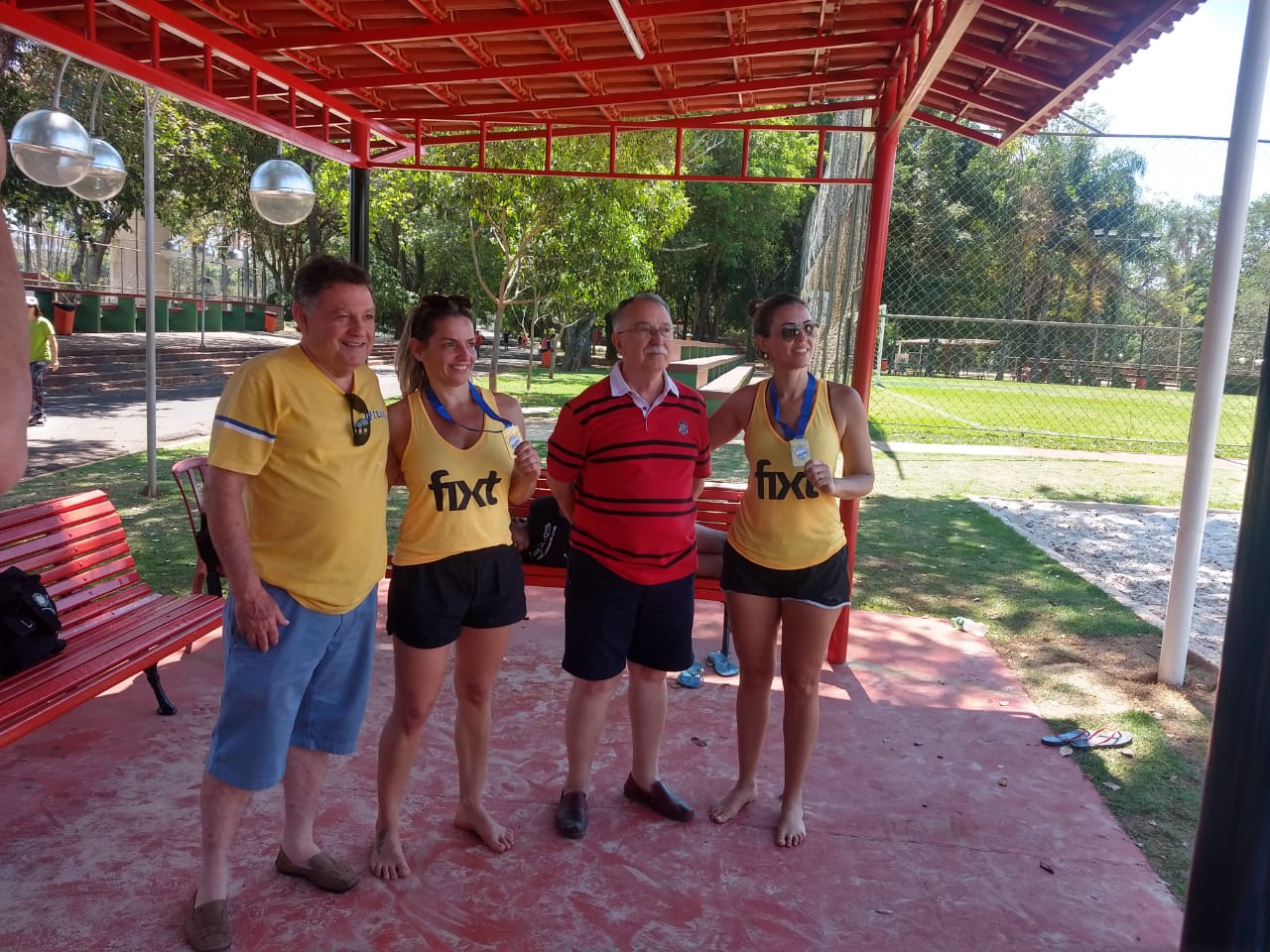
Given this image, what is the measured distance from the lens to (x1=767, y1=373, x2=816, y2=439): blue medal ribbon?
131 inches

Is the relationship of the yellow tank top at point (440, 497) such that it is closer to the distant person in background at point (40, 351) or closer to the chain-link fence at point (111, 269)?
the distant person in background at point (40, 351)

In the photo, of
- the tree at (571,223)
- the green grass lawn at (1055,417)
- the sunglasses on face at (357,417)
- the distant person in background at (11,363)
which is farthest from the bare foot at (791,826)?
the green grass lawn at (1055,417)

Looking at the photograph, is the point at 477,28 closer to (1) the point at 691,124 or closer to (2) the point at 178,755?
(1) the point at 691,124

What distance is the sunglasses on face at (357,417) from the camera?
266 centimetres

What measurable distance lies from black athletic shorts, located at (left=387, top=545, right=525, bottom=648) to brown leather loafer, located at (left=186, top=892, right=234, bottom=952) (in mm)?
896

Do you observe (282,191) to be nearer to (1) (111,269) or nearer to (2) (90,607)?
(2) (90,607)

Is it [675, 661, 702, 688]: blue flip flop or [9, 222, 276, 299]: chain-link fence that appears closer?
[675, 661, 702, 688]: blue flip flop

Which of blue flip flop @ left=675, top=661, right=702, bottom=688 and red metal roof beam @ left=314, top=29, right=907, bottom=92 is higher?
red metal roof beam @ left=314, top=29, right=907, bottom=92

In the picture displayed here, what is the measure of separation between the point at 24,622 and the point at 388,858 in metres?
1.61

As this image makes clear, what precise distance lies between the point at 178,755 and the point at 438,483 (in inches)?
73.6

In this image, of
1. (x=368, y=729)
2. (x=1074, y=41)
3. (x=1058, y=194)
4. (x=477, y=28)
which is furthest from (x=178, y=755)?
(x=1058, y=194)

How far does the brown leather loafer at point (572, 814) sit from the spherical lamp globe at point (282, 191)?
14.9 ft

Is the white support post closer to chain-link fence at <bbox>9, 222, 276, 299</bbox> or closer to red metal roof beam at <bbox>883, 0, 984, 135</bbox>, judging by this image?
red metal roof beam at <bbox>883, 0, 984, 135</bbox>

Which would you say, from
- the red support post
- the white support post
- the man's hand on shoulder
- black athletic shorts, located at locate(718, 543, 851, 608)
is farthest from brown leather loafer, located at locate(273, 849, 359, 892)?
the white support post
